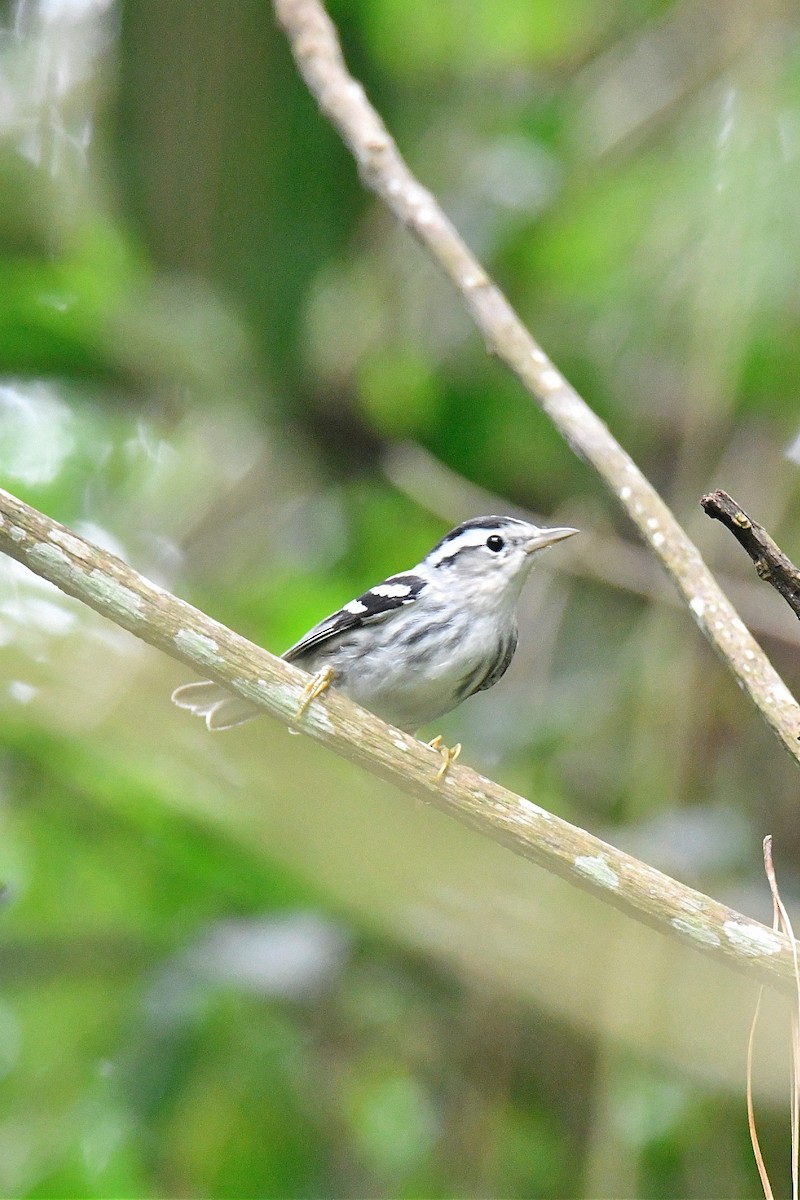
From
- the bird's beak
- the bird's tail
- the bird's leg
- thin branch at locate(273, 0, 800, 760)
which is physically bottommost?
the bird's tail

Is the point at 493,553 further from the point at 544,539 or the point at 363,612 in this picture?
the point at 363,612

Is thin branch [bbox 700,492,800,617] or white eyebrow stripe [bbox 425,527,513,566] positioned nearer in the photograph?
thin branch [bbox 700,492,800,617]

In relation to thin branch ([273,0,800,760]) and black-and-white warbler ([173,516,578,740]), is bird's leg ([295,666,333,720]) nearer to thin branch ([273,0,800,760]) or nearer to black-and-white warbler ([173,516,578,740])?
thin branch ([273,0,800,760])

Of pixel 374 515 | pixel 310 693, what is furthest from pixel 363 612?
pixel 374 515

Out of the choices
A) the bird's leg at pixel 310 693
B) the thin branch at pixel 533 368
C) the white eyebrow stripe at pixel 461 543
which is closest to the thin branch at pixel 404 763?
the bird's leg at pixel 310 693

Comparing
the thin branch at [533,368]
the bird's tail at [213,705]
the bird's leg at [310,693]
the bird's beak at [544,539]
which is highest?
the thin branch at [533,368]

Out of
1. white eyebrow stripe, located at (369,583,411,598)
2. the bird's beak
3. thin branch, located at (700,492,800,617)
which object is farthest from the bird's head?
thin branch, located at (700,492,800,617)

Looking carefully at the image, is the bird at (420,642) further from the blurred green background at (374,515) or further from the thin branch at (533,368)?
the thin branch at (533,368)
